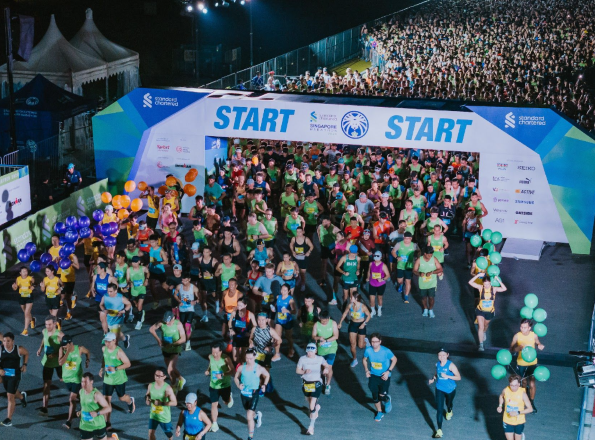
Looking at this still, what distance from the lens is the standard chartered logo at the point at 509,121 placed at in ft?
58.3

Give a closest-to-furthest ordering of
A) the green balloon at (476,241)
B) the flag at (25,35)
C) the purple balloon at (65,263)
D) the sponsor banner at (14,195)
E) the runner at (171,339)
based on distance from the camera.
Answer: the runner at (171,339), the purple balloon at (65,263), the green balloon at (476,241), the sponsor banner at (14,195), the flag at (25,35)

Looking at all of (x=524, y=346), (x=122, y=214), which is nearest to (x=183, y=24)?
(x=122, y=214)

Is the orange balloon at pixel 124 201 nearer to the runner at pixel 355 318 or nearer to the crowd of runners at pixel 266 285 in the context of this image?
the crowd of runners at pixel 266 285

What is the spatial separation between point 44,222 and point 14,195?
94cm

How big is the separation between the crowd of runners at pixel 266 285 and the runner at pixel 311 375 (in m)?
0.02

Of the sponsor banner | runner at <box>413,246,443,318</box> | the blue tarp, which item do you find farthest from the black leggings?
the blue tarp

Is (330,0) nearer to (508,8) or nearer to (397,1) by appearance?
(397,1)

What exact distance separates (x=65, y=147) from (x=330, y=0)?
1620 inches

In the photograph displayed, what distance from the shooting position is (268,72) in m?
31.0

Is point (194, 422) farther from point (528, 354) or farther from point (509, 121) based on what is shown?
point (509, 121)

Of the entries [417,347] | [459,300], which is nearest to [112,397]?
[417,347]

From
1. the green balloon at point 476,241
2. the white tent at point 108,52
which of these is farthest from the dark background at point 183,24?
the green balloon at point 476,241

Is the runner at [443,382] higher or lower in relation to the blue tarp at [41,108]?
lower

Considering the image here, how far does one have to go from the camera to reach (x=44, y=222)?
18.5m
